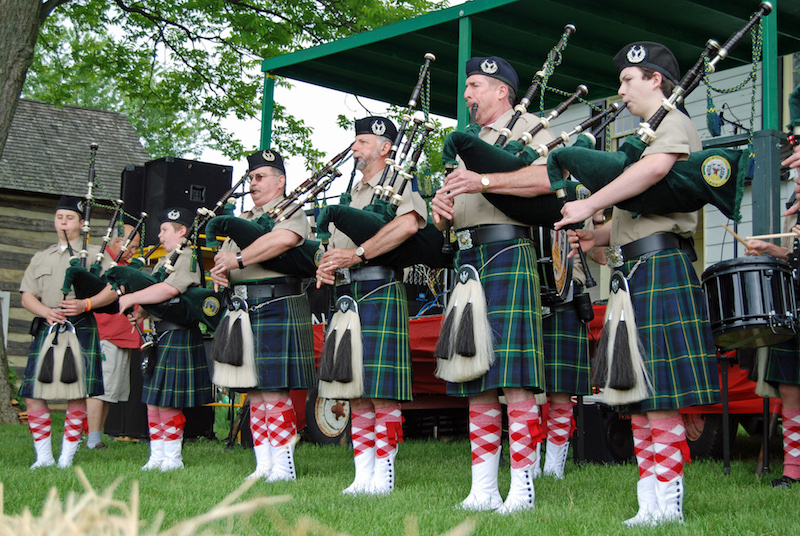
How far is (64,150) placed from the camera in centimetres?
1311

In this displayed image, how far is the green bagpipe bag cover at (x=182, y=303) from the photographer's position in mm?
4664

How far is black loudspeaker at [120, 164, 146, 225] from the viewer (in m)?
8.11

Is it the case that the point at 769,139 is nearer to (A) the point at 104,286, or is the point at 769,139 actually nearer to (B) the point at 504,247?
(B) the point at 504,247

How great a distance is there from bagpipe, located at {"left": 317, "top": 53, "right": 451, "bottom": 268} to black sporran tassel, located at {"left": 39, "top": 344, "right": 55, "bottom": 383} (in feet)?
→ 6.51

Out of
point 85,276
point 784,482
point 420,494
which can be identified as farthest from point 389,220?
point 85,276

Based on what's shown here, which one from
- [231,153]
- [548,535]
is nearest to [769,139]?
[548,535]

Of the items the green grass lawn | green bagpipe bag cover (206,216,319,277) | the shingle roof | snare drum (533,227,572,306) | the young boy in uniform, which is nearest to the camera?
the green grass lawn

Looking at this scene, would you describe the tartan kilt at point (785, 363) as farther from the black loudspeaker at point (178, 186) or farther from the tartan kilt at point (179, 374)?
the black loudspeaker at point (178, 186)

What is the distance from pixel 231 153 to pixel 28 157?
345cm

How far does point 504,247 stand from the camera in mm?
3186

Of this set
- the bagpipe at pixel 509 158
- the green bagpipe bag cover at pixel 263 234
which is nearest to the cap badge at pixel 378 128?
the green bagpipe bag cover at pixel 263 234

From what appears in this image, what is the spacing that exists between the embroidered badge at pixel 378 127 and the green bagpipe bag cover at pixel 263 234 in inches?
27.2

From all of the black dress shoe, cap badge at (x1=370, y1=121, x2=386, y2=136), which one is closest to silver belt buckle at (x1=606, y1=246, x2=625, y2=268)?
the black dress shoe

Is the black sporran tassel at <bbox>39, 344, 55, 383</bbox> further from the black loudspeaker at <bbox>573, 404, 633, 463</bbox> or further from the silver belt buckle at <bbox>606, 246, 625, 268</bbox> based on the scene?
Result: the silver belt buckle at <bbox>606, 246, 625, 268</bbox>
